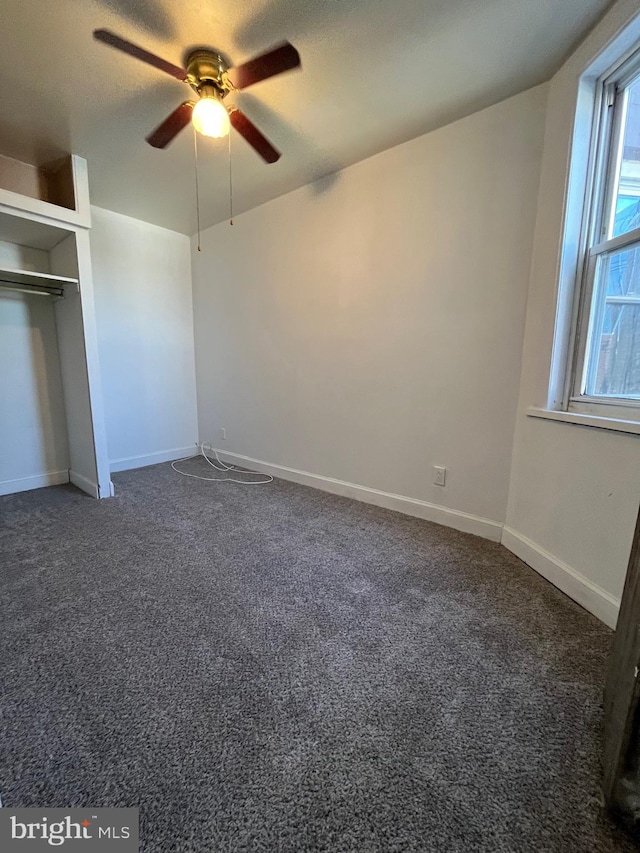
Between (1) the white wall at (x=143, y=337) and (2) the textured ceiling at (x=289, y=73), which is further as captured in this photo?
(1) the white wall at (x=143, y=337)

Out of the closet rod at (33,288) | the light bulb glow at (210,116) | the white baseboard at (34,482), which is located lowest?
the white baseboard at (34,482)

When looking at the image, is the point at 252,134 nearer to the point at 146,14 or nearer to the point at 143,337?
the point at 146,14

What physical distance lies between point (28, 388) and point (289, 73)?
2968 mm

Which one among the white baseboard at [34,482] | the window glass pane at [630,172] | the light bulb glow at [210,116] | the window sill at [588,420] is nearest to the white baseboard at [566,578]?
the window sill at [588,420]

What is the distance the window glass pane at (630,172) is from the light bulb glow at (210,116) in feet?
6.02

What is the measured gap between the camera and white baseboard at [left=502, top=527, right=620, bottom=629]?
142 cm

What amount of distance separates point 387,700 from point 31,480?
3308mm

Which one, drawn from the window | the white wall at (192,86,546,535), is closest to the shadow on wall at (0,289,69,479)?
the white wall at (192,86,546,535)

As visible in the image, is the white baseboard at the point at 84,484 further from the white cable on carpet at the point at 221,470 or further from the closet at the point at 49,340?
the white cable on carpet at the point at 221,470

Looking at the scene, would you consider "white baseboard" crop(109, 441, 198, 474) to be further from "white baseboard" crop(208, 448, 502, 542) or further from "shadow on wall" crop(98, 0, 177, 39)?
"shadow on wall" crop(98, 0, 177, 39)

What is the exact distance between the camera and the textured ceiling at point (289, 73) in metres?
1.43

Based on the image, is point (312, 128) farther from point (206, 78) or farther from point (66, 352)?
point (66, 352)

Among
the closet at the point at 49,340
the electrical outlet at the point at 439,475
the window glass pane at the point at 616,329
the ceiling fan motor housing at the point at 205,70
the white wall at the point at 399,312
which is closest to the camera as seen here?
the window glass pane at the point at 616,329

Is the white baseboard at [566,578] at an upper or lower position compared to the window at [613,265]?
lower
